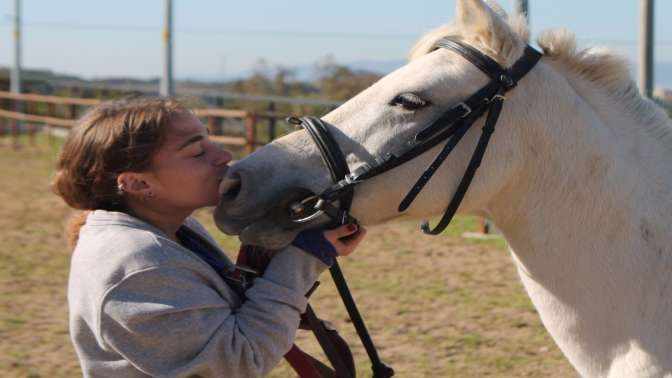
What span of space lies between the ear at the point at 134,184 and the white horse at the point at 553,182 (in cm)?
22

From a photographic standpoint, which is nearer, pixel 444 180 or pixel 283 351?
pixel 283 351

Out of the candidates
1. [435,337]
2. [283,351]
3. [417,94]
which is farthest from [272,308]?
[435,337]

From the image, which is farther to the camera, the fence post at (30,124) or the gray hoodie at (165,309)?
the fence post at (30,124)

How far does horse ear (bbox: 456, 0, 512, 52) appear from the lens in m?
2.34

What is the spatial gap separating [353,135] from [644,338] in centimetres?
99

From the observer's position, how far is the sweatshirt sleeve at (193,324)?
73.5 inches

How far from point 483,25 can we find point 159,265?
1149 millimetres

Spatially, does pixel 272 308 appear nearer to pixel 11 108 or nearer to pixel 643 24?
pixel 643 24

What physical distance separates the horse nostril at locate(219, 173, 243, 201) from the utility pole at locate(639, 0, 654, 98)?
266 inches

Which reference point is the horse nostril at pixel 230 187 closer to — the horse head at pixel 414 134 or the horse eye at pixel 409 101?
the horse head at pixel 414 134

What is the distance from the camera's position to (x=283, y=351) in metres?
2.00

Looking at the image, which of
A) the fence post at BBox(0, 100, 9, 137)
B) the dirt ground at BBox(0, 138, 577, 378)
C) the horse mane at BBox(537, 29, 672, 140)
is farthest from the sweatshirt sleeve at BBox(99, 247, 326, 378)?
the fence post at BBox(0, 100, 9, 137)

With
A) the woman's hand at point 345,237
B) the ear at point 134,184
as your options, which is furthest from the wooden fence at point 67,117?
the ear at point 134,184

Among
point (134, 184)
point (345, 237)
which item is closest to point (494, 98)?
point (345, 237)
